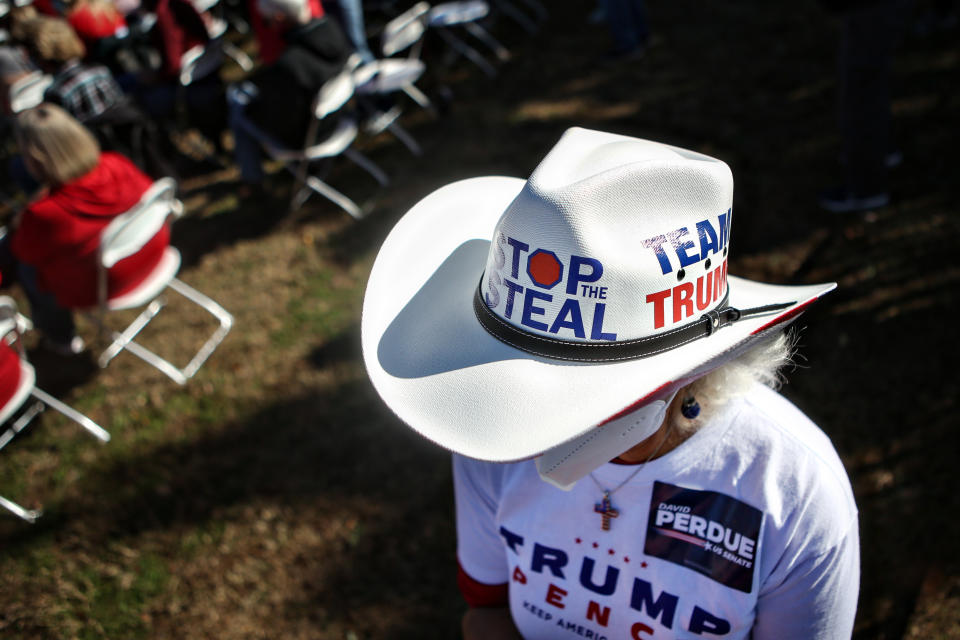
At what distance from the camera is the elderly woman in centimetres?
104

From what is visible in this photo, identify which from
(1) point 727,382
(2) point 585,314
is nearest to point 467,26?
(1) point 727,382

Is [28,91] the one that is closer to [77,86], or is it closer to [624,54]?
[77,86]

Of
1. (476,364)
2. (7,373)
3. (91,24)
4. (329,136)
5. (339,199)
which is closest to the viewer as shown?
(476,364)

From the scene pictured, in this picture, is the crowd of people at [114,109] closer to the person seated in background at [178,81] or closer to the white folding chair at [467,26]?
the person seated in background at [178,81]

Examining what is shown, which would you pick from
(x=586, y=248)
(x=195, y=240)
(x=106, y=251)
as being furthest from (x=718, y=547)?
(x=195, y=240)

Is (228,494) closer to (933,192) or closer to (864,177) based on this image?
(864,177)

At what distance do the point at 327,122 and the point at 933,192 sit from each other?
4.54 metres

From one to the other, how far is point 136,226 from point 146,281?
396mm

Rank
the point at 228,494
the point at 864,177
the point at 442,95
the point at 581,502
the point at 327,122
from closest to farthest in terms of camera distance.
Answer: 1. the point at 581,502
2. the point at 228,494
3. the point at 864,177
4. the point at 327,122
5. the point at 442,95

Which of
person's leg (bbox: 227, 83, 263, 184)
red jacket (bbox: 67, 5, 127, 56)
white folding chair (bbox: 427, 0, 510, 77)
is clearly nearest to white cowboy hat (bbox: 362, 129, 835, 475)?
person's leg (bbox: 227, 83, 263, 184)

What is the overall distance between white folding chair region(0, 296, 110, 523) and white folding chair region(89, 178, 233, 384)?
47 centimetres

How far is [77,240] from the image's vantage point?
3609 mm

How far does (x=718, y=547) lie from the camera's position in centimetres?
125

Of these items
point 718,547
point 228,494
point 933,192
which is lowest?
point 933,192
